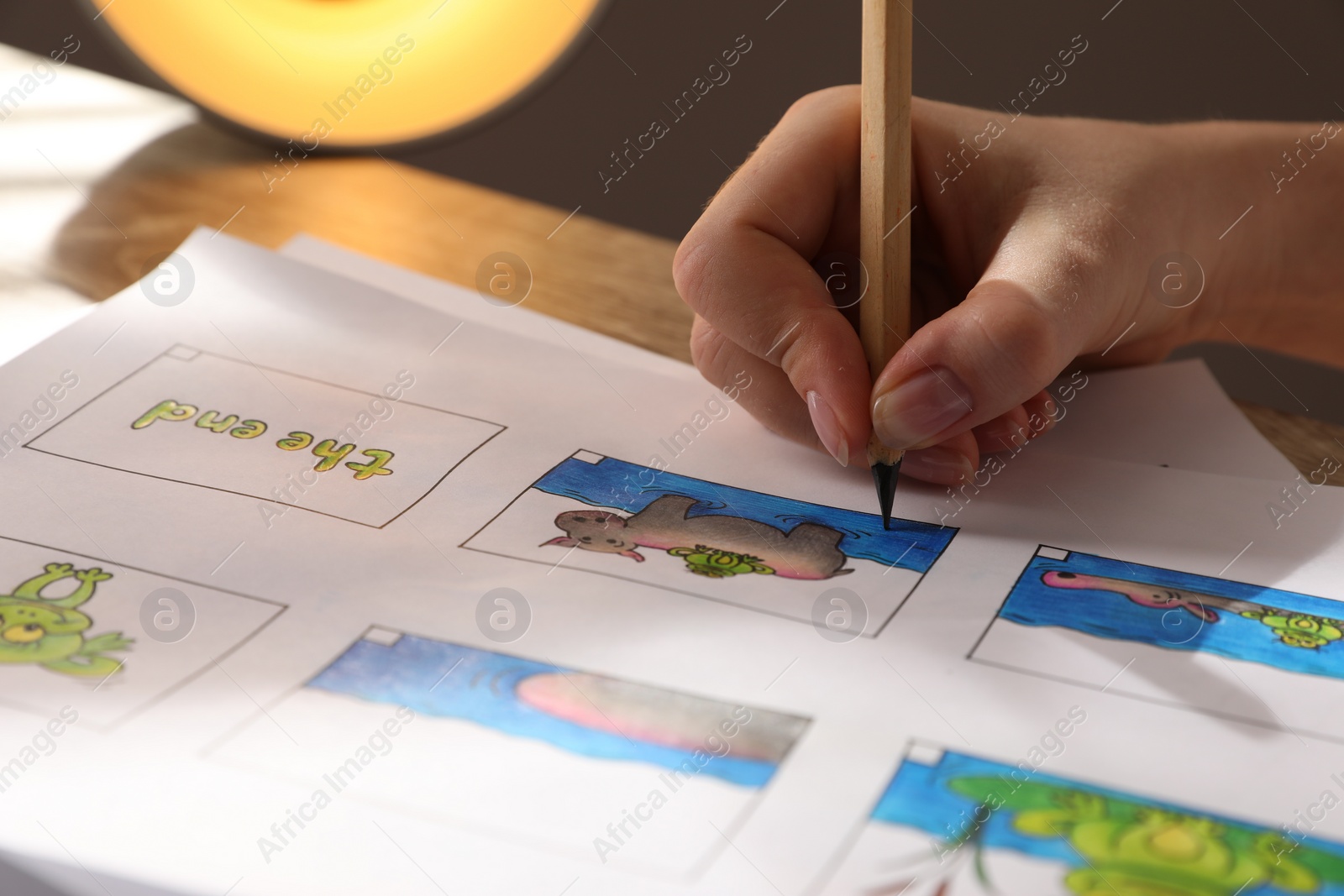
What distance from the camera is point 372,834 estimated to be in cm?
40

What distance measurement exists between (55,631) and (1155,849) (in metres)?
0.46

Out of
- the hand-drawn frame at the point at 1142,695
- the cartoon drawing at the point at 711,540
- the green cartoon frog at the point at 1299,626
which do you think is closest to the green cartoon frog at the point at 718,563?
the cartoon drawing at the point at 711,540

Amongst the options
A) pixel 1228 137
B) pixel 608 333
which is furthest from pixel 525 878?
pixel 1228 137

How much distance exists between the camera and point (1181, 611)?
1.70ft

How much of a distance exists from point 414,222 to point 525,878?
0.66m

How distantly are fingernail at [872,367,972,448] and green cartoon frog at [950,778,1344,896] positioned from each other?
0.20 meters

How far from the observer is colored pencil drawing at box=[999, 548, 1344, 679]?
0.49m

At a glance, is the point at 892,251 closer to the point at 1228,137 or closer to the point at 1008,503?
the point at 1008,503

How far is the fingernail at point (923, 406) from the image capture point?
0.56m

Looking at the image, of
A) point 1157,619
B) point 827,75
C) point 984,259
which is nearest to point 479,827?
point 1157,619

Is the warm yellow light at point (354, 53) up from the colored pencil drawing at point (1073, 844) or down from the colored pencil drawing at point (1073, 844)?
up

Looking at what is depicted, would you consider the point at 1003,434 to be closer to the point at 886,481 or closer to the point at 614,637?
the point at 886,481

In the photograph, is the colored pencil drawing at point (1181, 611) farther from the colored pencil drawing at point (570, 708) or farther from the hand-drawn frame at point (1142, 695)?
the colored pencil drawing at point (570, 708)

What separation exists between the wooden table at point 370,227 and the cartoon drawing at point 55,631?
0.36 metres
